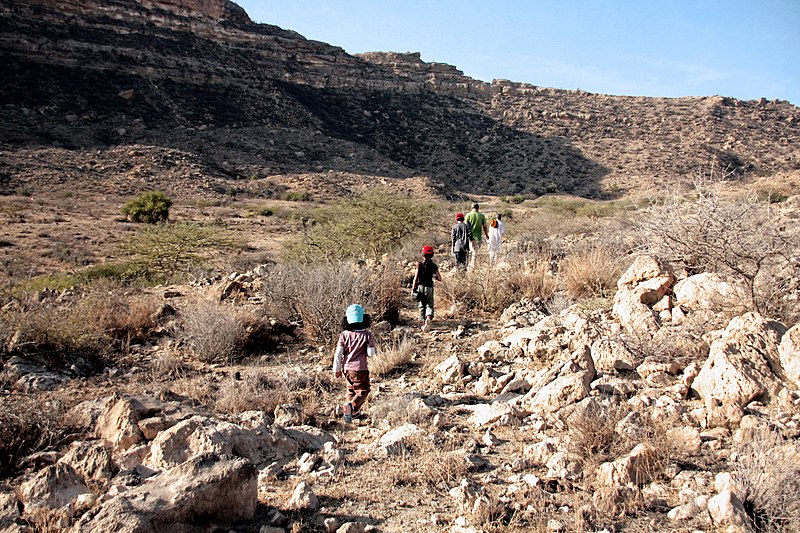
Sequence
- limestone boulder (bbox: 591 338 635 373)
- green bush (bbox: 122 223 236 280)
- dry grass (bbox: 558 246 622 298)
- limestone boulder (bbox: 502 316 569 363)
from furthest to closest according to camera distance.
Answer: green bush (bbox: 122 223 236 280) → dry grass (bbox: 558 246 622 298) → limestone boulder (bbox: 502 316 569 363) → limestone boulder (bbox: 591 338 635 373)

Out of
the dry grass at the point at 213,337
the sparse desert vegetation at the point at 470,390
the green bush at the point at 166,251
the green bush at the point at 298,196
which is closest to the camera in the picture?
the sparse desert vegetation at the point at 470,390

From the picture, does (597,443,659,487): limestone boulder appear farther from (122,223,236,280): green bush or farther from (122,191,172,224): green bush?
(122,191,172,224): green bush

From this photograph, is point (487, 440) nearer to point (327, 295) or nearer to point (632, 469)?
point (632, 469)

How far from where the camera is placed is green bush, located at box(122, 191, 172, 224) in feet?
75.3

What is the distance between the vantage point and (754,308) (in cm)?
505

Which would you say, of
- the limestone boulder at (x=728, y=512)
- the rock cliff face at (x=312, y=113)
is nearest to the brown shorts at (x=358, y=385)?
the limestone boulder at (x=728, y=512)

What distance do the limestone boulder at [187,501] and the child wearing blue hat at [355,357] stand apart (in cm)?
190

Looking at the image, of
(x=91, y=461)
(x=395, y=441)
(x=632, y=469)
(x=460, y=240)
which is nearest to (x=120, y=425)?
(x=91, y=461)

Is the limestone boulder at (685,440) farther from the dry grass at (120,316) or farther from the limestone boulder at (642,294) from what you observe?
the dry grass at (120,316)

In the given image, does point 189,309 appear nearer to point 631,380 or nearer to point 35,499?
point 35,499

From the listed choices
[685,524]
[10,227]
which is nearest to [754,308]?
[685,524]

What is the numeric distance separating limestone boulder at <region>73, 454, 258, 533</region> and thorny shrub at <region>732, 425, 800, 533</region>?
267 centimetres

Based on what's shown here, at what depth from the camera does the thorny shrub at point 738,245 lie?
207 inches

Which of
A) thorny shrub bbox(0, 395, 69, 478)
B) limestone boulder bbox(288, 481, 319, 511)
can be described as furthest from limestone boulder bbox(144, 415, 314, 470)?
thorny shrub bbox(0, 395, 69, 478)
